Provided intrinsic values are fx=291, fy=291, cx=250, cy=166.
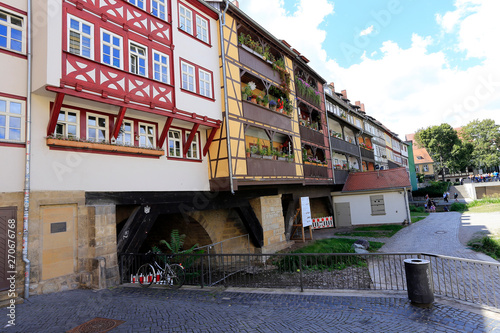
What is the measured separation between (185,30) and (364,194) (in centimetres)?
1926

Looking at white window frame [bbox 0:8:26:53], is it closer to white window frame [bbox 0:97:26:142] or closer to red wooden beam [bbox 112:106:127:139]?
white window frame [bbox 0:97:26:142]

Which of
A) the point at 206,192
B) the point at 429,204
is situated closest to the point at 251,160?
the point at 206,192

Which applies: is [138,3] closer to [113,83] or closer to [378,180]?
[113,83]

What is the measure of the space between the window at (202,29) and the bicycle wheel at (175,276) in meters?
9.13

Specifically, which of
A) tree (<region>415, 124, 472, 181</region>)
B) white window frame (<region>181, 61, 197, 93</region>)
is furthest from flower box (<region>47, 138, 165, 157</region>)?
tree (<region>415, 124, 472, 181</region>)

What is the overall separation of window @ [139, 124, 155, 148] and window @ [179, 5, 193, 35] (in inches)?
174

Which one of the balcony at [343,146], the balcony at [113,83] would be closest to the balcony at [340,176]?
the balcony at [343,146]

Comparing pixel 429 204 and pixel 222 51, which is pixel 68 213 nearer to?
pixel 222 51

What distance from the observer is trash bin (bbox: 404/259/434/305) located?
571cm

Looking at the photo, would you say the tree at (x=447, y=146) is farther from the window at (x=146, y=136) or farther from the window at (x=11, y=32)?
the window at (x=11, y=32)

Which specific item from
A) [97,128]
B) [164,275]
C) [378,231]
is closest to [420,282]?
[164,275]

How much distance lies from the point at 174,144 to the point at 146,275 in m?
4.68

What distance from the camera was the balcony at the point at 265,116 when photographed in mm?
13641

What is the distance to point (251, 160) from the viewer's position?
12891mm
